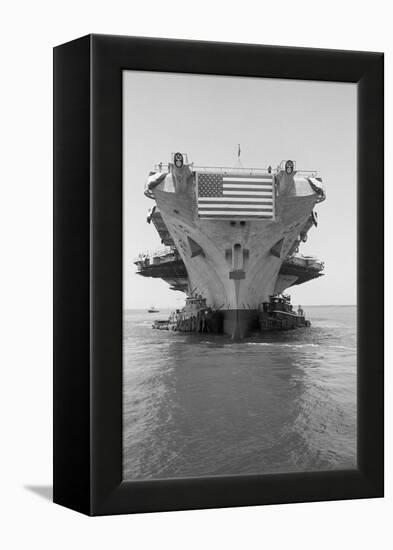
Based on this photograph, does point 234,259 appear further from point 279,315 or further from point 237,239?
point 279,315

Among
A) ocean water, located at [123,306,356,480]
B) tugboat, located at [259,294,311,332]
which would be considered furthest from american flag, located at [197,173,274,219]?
ocean water, located at [123,306,356,480]

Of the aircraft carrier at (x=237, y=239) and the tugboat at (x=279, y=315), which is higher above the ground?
the aircraft carrier at (x=237, y=239)

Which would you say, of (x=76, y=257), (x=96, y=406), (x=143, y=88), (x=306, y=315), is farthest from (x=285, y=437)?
(x=143, y=88)

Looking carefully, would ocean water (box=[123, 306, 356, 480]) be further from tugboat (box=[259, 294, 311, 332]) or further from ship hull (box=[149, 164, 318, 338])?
ship hull (box=[149, 164, 318, 338])

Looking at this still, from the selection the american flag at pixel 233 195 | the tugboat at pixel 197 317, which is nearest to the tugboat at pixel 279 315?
the tugboat at pixel 197 317

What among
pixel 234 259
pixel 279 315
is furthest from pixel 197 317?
pixel 279 315

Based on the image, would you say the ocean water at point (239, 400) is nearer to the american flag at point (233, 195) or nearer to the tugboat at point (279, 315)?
the tugboat at point (279, 315)

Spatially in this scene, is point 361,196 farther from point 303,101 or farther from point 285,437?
point 285,437
